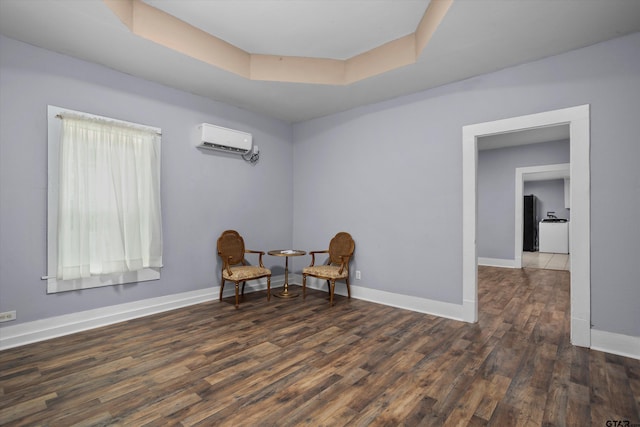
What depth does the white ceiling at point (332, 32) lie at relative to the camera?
8.05 ft

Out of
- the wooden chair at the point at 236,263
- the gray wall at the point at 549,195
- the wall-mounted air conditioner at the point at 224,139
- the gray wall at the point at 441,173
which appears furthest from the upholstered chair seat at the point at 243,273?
the gray wall at the point at 549,195

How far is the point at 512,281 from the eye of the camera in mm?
5758

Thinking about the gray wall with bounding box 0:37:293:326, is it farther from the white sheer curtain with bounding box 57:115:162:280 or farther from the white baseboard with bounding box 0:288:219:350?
the white sheer curtain with bounding box 57:115:162:280

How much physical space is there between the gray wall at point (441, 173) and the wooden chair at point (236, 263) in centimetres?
120

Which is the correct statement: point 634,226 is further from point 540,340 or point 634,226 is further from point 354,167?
point 354,167

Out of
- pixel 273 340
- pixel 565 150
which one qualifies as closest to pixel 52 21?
pixel 273 340

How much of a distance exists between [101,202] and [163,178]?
0.77 metres

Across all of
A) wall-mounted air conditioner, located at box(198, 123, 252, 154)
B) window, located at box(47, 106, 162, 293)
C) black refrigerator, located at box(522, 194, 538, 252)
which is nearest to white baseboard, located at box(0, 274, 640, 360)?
window, located at box(47, 106, 162, 293)

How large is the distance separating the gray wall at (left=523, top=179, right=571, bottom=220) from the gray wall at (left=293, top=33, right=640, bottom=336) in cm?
973

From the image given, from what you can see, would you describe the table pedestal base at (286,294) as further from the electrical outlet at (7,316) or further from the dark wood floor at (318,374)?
the electrical outlet at (7,316)

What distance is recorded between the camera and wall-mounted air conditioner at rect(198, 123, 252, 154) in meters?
4.15

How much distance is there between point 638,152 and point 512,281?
3685 millimetres

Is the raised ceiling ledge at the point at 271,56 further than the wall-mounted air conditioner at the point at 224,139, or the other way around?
the wall-mounted air conditioner at the point at 224,139

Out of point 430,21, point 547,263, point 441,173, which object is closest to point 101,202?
point 430,21
